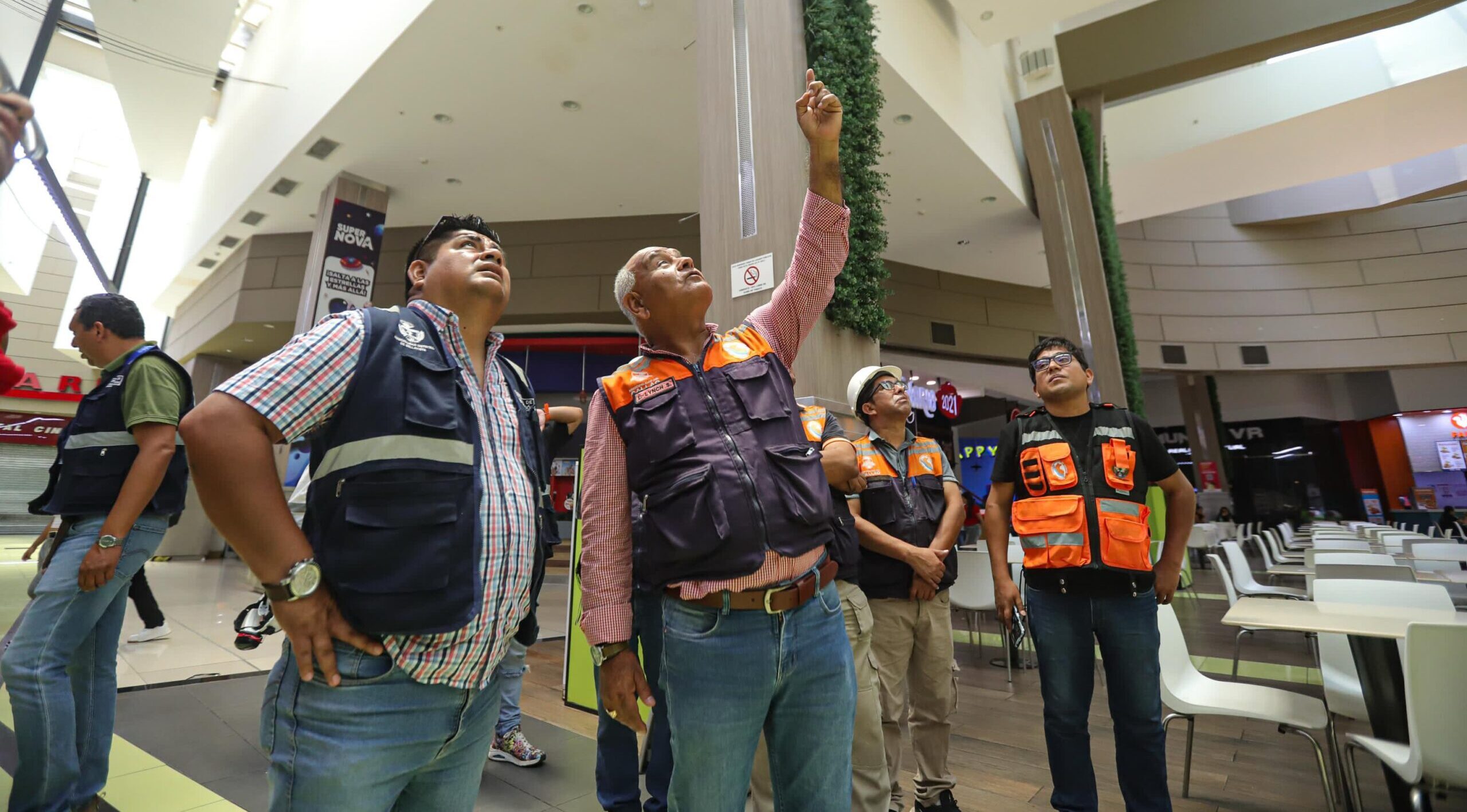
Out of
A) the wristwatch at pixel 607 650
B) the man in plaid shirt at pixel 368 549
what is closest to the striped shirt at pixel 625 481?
the wristwatch at pixel 607 650

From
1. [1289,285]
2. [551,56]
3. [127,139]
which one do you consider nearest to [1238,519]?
[1289,285]

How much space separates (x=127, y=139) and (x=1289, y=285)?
1723 centimetres

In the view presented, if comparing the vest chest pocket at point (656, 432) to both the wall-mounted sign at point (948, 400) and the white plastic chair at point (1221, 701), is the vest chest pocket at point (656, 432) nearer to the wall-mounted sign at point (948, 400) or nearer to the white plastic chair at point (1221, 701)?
the white plastic chair at point (1221, 701)

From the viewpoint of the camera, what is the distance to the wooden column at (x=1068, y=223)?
7586mm

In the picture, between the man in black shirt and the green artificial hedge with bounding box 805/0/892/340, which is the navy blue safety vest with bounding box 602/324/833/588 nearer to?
the man in black shirt

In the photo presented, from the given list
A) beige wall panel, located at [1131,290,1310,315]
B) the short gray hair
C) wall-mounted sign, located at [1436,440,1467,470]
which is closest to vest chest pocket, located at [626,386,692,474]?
the short gray hair

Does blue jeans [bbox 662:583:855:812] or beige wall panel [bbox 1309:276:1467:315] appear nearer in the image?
blue jeans [bbox 662:583:855:812]

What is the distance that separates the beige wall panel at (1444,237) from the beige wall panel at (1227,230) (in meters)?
1.31

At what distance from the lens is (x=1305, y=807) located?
2.34m

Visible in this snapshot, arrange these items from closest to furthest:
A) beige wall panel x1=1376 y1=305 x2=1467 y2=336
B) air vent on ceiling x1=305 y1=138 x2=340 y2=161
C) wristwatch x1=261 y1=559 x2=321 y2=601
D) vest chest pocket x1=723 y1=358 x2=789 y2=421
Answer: wristwatch x1=261 y1=559 x2=321 y2=601
vest chest pocket x1=723 y1=358 x2=789 y2=421
air vent on ceiling x1=305 y1=138 x2=340 y2=161
beige wall panel x1=1376 y1=305 x2=1467 y2=336

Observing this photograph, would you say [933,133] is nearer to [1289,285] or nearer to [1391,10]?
[1391,10]

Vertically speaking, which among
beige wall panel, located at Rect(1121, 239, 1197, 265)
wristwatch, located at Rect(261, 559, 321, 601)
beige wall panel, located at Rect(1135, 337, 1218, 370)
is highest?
beige wall panel, located at Rect(1121, 239, 1197, 265)

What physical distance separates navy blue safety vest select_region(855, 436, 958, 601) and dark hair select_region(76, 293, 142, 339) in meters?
2.52

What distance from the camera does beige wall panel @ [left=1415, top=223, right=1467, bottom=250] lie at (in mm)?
12836
